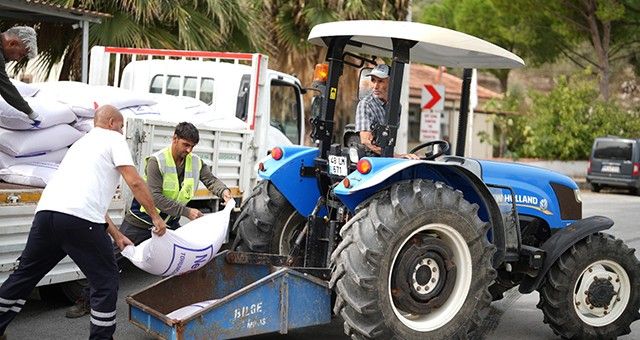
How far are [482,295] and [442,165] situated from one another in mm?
925

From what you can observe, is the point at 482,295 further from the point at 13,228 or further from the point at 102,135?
the point at 13,228

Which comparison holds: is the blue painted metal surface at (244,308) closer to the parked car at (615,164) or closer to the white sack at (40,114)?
the white sack at (40,114)

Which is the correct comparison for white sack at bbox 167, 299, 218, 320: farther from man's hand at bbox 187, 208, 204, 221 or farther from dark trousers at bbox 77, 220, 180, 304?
dark trousers at bbox 77, 220, 180, 304

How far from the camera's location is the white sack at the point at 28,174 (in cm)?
689

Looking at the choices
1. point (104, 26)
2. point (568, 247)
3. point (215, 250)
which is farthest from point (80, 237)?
point (104, 26)

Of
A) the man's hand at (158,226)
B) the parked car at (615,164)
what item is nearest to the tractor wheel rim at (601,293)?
the man's hand at (158,226)

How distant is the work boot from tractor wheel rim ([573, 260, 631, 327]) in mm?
3891

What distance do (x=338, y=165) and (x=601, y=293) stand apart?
234cm

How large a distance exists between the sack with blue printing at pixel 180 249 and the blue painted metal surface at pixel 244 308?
0.79 feet

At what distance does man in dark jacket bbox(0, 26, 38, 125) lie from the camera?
6.75 meters

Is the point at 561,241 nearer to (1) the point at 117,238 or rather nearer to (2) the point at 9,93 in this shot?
(1) the point at 117,238

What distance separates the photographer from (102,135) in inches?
217

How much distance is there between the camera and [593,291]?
6477mm

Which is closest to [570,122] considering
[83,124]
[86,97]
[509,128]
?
[509,128]
